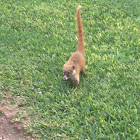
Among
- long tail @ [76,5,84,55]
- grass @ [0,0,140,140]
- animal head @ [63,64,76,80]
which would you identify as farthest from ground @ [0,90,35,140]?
long tail @ [76,5,84,55]

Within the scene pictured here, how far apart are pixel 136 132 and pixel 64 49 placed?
233cm

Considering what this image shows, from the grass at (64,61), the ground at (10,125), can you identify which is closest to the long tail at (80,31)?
the grass at (64,61)

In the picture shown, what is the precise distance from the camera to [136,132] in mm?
2871

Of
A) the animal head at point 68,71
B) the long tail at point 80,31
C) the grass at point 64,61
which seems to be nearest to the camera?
the grass at point 64,61

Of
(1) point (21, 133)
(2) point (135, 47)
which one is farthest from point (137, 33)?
(1) point (21, 133)

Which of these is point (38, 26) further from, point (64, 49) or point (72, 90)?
point (72, 90)

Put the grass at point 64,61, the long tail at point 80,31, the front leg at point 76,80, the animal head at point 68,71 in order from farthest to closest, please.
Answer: the long tail at point 80,31, the front leg at point 76,80, the animal head at point 68,71, the grass at point 64,61

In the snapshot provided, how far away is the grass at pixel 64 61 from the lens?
3176 millimetres

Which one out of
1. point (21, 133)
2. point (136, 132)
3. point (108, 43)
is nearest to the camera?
point (136, 132)

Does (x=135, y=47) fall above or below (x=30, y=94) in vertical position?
above

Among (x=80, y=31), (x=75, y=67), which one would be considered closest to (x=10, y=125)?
(x=75, y=67)

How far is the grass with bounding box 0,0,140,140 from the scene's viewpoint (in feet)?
10.4

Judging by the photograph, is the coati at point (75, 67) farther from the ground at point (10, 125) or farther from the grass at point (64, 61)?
the ground at point (10, 125)

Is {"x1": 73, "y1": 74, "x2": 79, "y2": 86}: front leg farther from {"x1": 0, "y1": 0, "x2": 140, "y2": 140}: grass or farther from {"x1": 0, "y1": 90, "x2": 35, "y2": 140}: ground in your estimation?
{"x1": 0, "y1": 90, "x2": 35, "y2": 140}: ground
